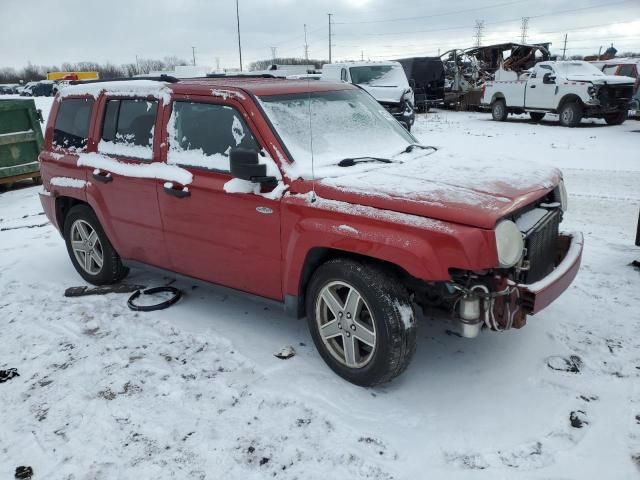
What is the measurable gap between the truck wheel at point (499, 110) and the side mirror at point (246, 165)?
16.9m

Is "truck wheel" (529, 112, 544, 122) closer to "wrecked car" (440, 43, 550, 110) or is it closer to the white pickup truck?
the white pickup truck

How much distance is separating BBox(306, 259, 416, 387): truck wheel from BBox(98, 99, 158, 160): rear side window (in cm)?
190

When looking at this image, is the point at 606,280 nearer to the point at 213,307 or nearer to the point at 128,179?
the point at 213,307

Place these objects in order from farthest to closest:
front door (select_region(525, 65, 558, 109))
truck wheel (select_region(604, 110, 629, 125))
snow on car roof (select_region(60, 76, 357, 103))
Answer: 1. front door (select_region(525, 65, 558, 109))
2. truck wheel (select_region(604, 110, 629, 125))
3. snow on car roof (select_region(60, 76, 357, 103))

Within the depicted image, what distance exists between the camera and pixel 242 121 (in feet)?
11.9

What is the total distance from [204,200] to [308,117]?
98 cm

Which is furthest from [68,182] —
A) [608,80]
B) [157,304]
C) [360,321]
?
[608,80]

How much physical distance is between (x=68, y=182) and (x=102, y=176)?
0.61m

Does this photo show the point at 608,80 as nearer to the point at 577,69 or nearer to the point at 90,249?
the point at 577,69

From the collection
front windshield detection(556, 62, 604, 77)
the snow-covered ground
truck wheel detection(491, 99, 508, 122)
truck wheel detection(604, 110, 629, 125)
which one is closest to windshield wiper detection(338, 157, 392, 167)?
the snow-covered ground

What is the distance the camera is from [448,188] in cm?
311

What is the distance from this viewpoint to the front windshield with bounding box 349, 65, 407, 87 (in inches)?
609

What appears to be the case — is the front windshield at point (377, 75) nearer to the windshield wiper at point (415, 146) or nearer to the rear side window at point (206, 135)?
the windshield wiper at point (415, 146)

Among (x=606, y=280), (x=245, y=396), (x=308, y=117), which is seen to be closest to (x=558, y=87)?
(x=606, y=280)
